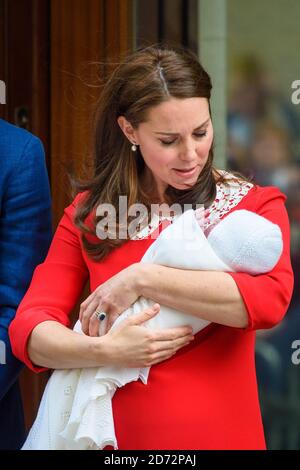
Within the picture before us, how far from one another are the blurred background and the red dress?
1203 millimetres

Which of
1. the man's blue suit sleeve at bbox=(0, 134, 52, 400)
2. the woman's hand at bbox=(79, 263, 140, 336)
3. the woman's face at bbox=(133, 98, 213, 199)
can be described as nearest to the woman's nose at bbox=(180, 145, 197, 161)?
the woman's face at bbox=(133, 98, 213, 199)

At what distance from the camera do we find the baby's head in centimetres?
190

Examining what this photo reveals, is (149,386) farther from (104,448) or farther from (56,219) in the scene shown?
(56,219)

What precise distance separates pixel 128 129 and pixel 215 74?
1.20 metres

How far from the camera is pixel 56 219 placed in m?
3.23

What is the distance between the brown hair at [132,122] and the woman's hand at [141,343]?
0.67 ft

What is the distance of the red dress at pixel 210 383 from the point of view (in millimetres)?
1940

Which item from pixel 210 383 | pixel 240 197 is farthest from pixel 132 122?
pixel 210 383

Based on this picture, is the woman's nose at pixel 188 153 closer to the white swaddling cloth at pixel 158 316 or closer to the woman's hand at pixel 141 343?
the white swaddling cloth at pixel 158 316

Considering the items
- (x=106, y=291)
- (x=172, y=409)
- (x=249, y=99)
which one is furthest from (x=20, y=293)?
(x=249, y=99)

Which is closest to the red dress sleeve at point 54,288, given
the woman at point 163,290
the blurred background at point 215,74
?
the woman at point 163,290

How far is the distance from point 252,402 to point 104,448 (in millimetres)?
291

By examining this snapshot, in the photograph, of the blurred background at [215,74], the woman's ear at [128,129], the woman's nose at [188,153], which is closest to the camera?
the woman's nose at [188,153]

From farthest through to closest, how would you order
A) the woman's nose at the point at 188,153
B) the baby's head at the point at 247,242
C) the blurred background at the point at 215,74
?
the blurred background at the point at 215,74 < the woman's nose at the point at 188,153 < the baby's head at the point at 247,242
